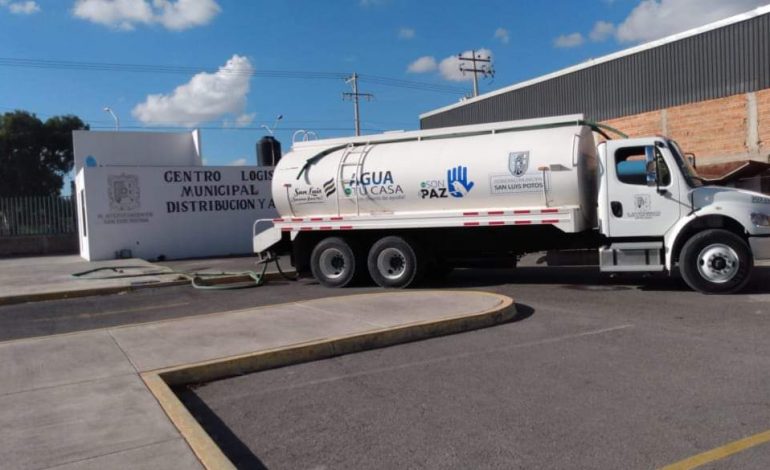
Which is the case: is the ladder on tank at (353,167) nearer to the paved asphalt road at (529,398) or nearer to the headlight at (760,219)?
the paved asphalt road at (529,398)

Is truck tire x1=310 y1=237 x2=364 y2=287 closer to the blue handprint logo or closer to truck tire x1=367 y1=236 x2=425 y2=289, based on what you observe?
truck tire x1=367 y1=236 x2=425 y2=289

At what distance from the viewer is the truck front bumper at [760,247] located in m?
9.97

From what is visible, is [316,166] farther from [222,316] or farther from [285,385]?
[285,385]

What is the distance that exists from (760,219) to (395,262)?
6283mm

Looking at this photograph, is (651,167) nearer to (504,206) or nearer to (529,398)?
(504,206)

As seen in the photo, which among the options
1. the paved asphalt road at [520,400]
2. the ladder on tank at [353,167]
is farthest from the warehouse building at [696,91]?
the paved asphalt road at [520,400]

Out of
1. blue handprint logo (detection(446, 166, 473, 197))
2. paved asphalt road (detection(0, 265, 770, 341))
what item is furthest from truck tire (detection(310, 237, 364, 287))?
blue handprint logo (detection(446, 166, 473, 197))

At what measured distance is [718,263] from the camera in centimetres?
1019

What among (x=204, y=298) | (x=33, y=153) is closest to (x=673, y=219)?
(x=204, y=298)

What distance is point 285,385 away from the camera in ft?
20.0

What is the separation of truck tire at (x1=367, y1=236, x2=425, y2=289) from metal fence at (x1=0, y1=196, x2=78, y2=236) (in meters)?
21.4

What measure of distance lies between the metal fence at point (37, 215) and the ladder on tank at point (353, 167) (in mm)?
20433

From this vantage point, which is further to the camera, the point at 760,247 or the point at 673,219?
the point at 673,219

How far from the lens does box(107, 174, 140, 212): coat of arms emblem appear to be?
23250 mm
